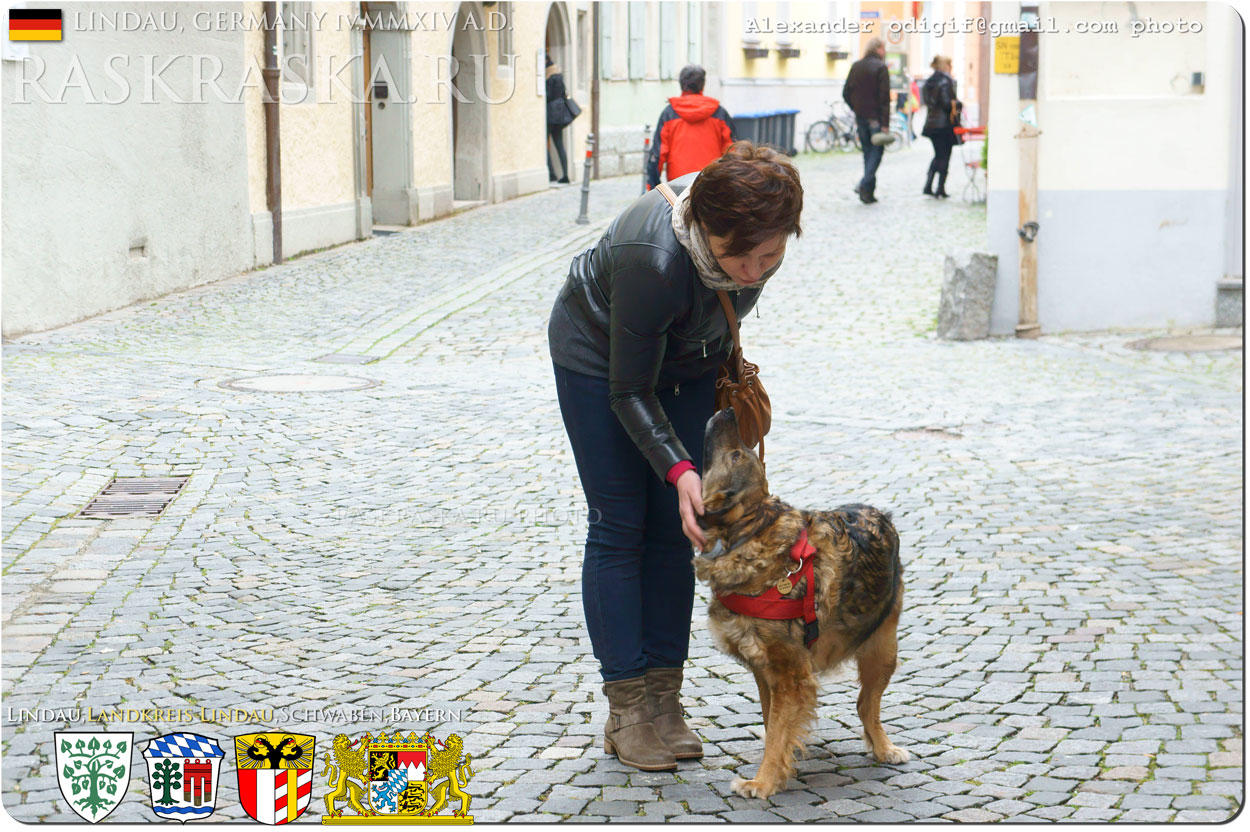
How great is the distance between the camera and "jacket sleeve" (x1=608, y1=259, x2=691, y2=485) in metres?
3.54

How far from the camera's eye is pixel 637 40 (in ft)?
102

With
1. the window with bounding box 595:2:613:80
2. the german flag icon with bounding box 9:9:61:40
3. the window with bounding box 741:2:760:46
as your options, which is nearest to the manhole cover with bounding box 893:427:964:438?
the german flag icon with bounding box 9:9:61:40

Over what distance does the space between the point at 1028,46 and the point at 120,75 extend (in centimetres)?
745

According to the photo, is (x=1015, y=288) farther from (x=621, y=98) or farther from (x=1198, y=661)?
(x=621, y=98)

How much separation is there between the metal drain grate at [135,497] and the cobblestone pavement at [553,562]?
0.37 feet

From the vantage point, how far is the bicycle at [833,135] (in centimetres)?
3616

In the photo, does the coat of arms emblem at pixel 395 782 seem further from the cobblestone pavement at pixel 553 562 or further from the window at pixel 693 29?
the window at pixel 693 29

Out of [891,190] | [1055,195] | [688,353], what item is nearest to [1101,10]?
[1055,195]

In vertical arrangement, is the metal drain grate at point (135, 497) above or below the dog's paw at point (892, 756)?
above

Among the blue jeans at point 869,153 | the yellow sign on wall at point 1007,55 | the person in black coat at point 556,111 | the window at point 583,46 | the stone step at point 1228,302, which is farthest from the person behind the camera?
the window at point 583,46

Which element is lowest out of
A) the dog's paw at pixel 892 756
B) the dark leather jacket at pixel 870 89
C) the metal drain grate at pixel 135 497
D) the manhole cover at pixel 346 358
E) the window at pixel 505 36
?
the dog's paw at pixel 892 756

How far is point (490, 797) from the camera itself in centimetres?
373

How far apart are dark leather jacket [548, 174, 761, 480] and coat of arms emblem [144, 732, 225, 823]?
139 cm

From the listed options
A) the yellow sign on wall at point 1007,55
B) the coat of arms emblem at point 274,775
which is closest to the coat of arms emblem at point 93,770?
the coat of arms emblem at point 274,775
